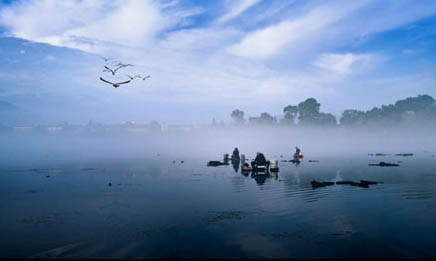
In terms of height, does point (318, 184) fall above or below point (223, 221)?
above

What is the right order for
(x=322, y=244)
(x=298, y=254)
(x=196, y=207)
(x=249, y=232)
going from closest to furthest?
(x=298, y=254) < (x=322, y=244) < (x=249, y=232) < (x=196, y=207)

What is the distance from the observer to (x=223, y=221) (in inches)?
1110

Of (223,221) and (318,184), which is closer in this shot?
(223,221)

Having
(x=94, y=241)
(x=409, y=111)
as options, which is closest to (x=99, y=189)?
(x=94, y=241)

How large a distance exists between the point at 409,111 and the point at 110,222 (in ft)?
680

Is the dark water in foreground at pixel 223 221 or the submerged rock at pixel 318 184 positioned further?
the submerged rock at pixel 318 184

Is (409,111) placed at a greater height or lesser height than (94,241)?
greater

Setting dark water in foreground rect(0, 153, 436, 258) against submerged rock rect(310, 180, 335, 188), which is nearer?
dark water in foreground rect(0, 153, 436, 258)

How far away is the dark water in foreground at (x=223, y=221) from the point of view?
2122 cm

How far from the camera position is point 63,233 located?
25156 mm

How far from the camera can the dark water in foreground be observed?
69.6 ft

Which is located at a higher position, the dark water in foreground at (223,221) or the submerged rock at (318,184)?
the submerged rock at (318,184)

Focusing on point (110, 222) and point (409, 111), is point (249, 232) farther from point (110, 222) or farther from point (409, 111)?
point (409, 111)

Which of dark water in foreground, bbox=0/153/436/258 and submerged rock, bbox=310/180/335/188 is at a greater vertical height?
submerged rock, bbox=310/180/335/188
